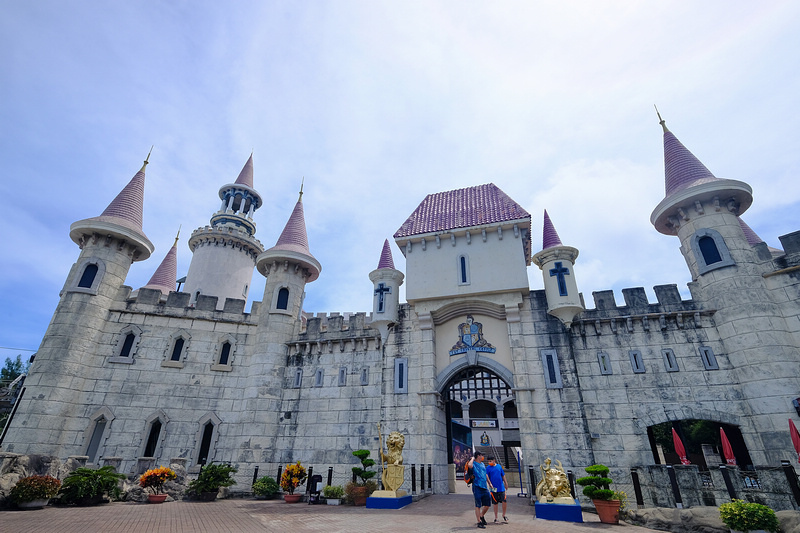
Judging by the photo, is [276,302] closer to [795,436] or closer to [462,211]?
[462,211]

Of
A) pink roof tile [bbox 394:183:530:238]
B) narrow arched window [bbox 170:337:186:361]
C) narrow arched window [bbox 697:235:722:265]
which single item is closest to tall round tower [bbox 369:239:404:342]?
pink roof tile [bbox 394:183:530:238]

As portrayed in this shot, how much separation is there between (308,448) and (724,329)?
17.7 m

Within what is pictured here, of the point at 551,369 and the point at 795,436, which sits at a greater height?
the point at 551,369

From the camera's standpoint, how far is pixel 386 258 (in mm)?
19062

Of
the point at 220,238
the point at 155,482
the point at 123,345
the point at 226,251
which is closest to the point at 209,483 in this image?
the point at 155,482

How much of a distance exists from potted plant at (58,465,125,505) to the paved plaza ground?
387 mm

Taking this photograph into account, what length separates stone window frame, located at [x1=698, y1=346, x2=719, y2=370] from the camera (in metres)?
13.8

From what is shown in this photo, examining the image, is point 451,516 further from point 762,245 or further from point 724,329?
point 762,245

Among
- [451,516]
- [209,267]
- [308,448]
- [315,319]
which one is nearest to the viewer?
[451,516]

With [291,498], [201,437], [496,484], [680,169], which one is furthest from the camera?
[201,437]

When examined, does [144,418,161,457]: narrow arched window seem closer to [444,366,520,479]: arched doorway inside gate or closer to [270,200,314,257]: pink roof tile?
[270,200,314,257]: pink roof tile

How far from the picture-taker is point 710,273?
48.2 feet

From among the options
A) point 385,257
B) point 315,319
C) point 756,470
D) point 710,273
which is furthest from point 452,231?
point 756,470

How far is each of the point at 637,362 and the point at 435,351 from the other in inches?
317
